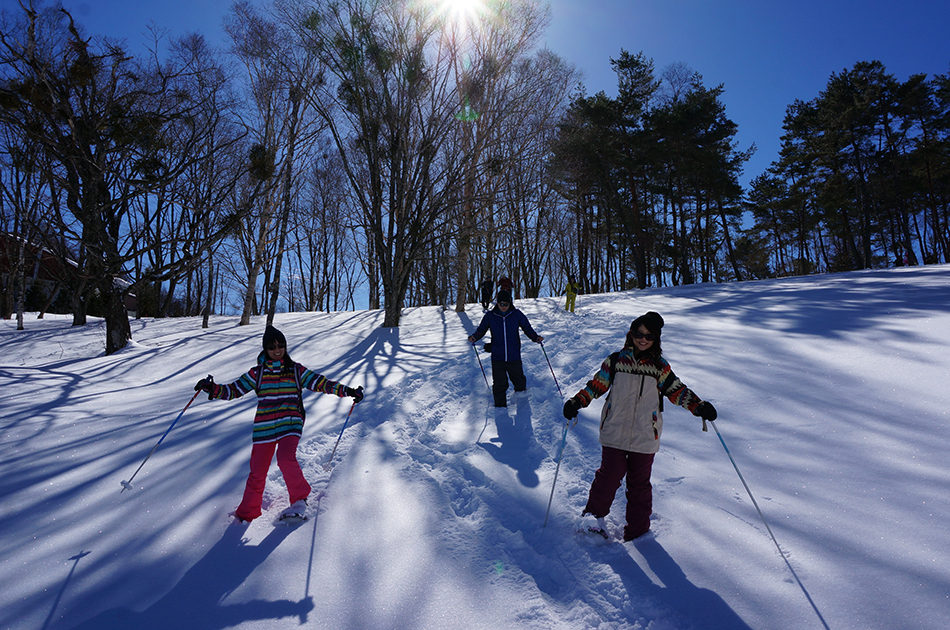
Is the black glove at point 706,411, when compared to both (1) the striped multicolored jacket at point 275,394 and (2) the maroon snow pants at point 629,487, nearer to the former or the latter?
(2) the maroon snow pants at point 629,487

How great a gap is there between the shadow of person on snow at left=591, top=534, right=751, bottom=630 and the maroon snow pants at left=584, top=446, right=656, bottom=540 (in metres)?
0.13

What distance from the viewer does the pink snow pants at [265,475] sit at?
10.9 ft

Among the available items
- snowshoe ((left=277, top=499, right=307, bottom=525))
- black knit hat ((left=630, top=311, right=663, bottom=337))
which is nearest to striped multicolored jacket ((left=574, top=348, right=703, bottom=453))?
black knit hat ((left=630, top=311, right=663, bottom=337))

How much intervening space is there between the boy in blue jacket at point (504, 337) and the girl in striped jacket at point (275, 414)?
271 cm

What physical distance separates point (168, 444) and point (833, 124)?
32141 millimetres

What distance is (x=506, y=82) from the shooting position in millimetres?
15719

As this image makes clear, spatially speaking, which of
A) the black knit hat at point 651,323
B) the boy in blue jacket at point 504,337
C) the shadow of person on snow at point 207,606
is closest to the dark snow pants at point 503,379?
the boy in blue jacket at point 504,337

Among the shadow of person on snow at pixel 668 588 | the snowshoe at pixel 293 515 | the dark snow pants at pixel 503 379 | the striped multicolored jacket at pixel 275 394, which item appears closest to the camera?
the shadow of person on snow at pixel 668 588

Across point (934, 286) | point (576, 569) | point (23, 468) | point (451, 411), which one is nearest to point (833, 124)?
point (934, 286)

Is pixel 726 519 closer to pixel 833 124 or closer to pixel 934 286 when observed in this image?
pixel 934 286

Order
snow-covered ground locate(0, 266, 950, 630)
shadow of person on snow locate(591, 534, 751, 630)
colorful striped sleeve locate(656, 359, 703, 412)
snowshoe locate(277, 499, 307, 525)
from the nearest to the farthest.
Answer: shadow of person on snow locate(591, 534, 751, 630)
snow-covered ground locate(0, 266, 950, 630)
colorful striped sleeve locate(656, 359, 703, 412)
snowshoe locate(277, 499, 307, 525)

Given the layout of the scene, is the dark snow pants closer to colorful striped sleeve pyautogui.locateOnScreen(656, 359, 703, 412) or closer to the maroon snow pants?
the maroon snow pants

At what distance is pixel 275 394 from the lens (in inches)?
141

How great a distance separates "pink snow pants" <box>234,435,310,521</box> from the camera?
3312 millimetres
